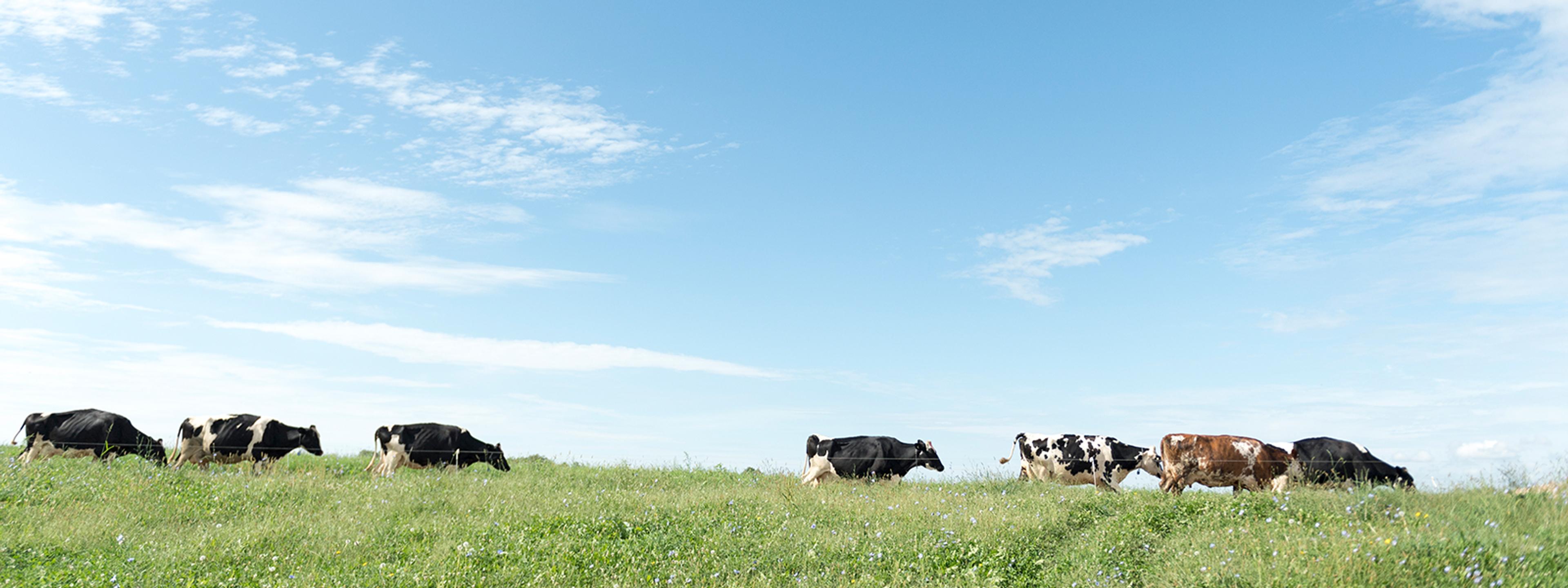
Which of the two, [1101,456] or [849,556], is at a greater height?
[1101,456]

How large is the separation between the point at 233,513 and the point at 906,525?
10.8m

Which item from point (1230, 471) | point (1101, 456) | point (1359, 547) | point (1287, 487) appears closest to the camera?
point (1359, 547)

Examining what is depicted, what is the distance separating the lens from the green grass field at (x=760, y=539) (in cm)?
941

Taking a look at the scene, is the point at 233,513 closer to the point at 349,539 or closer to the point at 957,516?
the point at 349,539

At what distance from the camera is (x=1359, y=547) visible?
913cm

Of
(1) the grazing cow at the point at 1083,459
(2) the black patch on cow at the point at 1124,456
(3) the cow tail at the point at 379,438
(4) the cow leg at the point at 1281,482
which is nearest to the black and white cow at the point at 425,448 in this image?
(3) the cow tail at the point at 379,438

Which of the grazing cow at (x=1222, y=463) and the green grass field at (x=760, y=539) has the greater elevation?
A: the grazing cow at (x=1222, y=463)

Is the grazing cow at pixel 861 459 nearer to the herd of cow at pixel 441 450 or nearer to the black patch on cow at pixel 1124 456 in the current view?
the herd of cow at pixel 441 450

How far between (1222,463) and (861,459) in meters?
8.31

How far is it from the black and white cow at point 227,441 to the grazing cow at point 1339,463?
24.0 m

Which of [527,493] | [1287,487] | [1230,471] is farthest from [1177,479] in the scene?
[527,493]

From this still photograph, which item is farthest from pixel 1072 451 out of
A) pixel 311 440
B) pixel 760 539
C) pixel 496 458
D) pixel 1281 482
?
pixel 311 440

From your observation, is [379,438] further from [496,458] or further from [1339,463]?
[1339,463]

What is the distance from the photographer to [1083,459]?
23.0 metres
